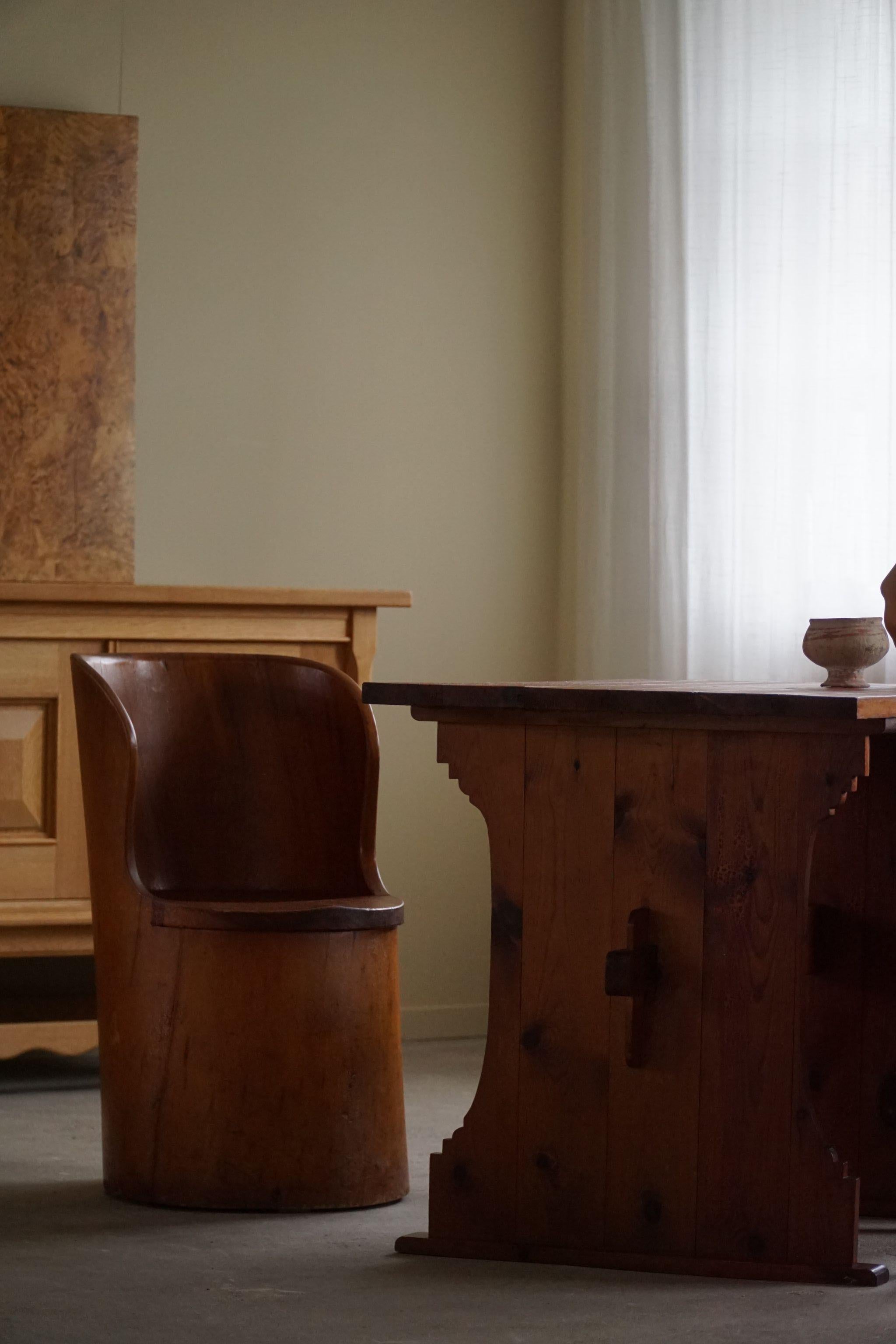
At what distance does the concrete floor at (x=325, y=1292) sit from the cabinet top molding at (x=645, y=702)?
71 cm

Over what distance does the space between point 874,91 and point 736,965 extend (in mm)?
2002

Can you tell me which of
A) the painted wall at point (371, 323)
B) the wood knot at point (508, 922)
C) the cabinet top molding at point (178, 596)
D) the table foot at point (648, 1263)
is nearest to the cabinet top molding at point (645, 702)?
the wood knot at point (508, 922)

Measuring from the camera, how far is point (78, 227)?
12.2 ft

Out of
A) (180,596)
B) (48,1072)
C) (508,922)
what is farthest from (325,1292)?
(48,1072)

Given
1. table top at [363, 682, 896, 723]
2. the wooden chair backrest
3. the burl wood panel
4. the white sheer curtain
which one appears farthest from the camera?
the burl wood panel

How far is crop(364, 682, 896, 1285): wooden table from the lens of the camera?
216cm

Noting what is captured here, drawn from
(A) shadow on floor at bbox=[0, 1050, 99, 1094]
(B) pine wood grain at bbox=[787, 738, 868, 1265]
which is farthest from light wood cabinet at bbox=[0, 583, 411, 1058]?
(B) pine wood grain at bbox=[787, 738, 868, 1265]

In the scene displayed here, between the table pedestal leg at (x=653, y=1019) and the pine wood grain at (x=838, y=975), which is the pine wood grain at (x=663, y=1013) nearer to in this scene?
the table pedestal leg at (x=653, y=1019)

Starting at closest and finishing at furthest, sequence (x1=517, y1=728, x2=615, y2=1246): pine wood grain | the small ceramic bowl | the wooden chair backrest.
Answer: (x1=517, y1=728, x2=615, y2=1246): pine wood grain
the small ceramic bowl
the wooden chair backrest

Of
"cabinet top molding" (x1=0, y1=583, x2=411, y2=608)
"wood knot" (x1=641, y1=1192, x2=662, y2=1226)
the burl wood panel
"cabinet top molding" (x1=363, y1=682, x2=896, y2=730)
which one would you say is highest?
the burl wood panel

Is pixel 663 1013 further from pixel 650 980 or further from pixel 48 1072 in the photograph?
pixel 48 1072

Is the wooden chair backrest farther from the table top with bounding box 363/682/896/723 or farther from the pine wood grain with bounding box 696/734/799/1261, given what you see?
the pine wood grain with bounding box 696/734/799/1261

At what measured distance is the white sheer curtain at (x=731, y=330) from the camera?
3.41 meters

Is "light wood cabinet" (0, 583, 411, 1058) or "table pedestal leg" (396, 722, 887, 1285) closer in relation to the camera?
"table pedestal leg" (396, 722, 887, 1285)
